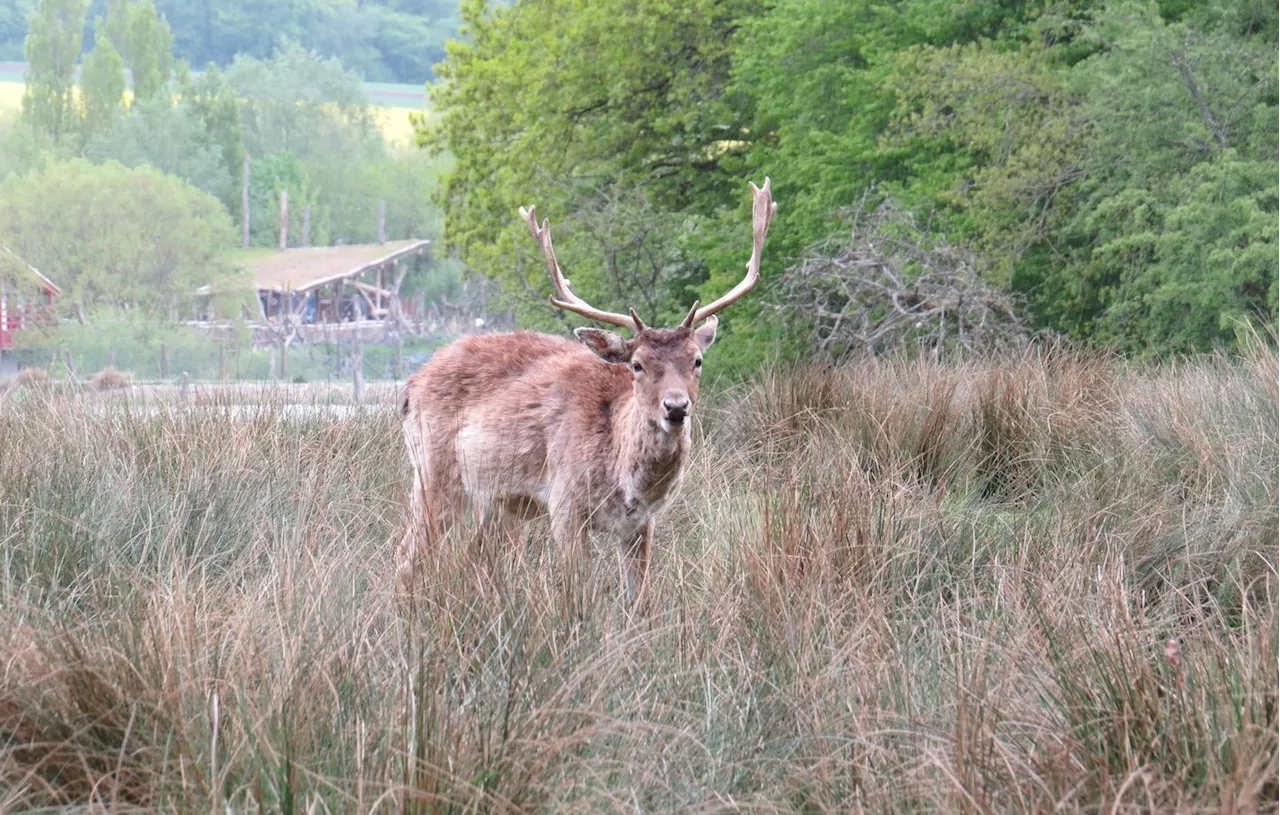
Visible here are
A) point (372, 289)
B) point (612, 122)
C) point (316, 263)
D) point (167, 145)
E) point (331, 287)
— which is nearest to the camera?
point (612, 122)

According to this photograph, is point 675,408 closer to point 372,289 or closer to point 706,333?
point 706,333

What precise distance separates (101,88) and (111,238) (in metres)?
16.7

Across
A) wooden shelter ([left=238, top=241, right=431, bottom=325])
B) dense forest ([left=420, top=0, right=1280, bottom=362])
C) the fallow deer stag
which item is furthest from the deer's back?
wooden shelter ([left=238, top=241, right=431, bottom=325])

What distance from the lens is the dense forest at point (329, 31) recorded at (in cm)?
9719

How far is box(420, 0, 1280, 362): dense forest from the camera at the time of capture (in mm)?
12234

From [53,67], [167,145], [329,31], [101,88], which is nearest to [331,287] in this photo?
[167,145]

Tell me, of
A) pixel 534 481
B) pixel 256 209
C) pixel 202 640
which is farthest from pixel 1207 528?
pixel 256 209

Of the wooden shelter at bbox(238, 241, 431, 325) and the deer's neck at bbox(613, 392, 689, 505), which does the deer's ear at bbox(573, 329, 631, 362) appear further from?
the wooden shelter at bbox(238, 241, 431, 325)

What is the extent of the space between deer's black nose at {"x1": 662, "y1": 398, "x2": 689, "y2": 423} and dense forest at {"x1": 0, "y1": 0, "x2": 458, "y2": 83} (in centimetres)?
9437

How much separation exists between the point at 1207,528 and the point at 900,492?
1212mm

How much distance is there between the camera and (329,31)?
100562 mm

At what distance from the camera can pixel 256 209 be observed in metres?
67.2

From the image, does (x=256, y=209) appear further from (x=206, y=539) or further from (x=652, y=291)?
(x=206, y=539)

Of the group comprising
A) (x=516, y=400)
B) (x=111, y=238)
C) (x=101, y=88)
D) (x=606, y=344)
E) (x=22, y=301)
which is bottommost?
(x=22, y=301)
